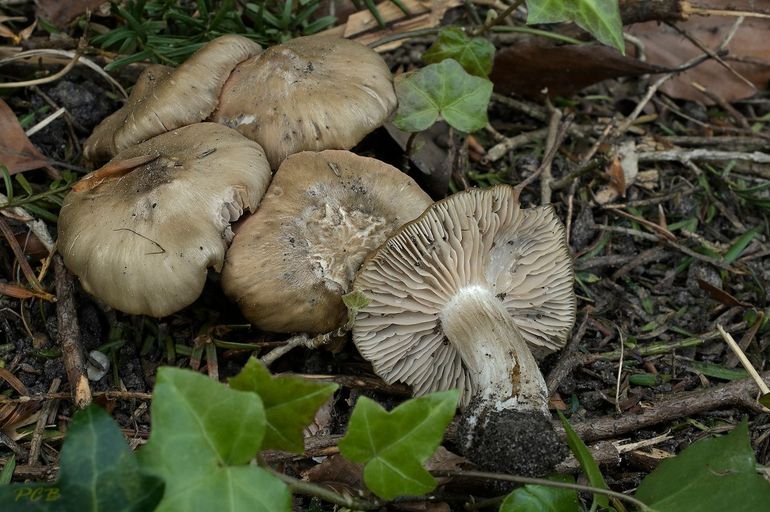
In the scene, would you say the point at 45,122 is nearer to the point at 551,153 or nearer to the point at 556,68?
the point at 551,153

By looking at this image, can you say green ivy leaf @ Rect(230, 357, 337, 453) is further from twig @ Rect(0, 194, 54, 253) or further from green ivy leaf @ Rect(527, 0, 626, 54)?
green ivy leaf @ Rect(527, 0, 626, 54)

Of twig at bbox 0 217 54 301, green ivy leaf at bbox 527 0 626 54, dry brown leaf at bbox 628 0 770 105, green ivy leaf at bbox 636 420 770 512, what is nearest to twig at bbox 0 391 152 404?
twig at bbox 0 217 54 301

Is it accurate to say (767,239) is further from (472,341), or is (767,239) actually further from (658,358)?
(472,341)

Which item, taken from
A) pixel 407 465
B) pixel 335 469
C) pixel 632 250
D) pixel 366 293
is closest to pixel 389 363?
pixel 366 293

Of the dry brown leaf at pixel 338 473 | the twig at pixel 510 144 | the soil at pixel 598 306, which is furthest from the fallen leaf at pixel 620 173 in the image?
the dry brown leaf at pixel 338 473

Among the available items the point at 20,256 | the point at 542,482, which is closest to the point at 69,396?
the point at 20,256

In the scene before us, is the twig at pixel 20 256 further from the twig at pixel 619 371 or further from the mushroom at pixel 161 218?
the twig at pixel 619 371
